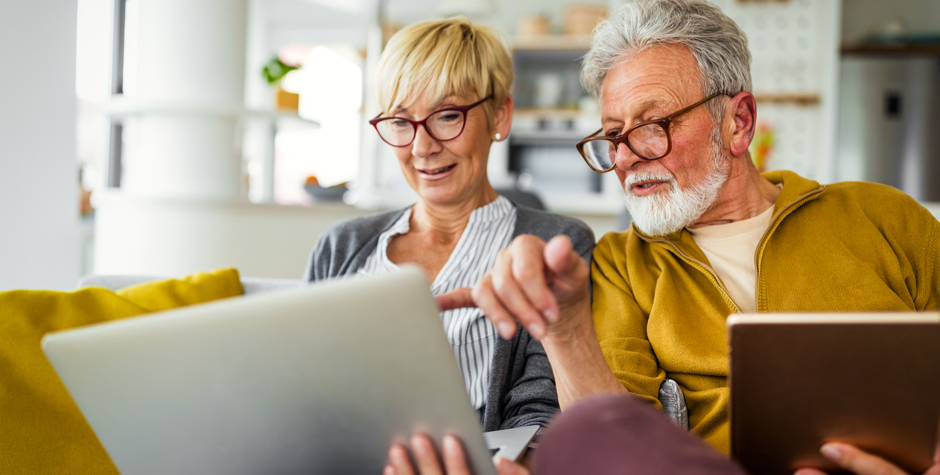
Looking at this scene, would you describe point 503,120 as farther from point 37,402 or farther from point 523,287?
point 37,402

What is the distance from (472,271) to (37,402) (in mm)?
749

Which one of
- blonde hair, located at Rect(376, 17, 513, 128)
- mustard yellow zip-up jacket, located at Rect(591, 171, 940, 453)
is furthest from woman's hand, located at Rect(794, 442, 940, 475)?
blonde hair, located at Rect(376, 17, 513, 128)

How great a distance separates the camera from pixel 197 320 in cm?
61

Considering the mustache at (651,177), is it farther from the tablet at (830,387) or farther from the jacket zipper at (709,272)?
the tablet at (830,387)

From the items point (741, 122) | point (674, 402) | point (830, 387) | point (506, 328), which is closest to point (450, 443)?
point (506, 328)

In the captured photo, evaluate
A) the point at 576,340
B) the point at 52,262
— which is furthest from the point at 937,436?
the point at 52,262

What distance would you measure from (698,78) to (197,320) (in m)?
0.97

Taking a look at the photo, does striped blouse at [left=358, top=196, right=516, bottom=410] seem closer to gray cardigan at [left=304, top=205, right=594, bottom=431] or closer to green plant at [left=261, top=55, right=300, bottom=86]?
gray cardigan at [left=304, top=205, right=594, bottom=431]

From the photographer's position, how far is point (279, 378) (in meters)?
0.64

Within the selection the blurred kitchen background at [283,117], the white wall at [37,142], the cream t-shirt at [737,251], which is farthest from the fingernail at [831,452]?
the white wall at [37,142]

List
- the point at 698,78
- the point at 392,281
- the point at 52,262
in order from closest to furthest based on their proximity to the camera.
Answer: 1. the point at 392,281
2. the point at 698,78
3. the point at 52,262

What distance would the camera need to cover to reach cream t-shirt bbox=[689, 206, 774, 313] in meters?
1.24

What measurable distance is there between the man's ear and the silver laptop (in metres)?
0.87

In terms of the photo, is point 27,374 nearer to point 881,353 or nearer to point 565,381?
point 565,381
